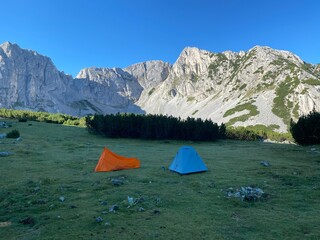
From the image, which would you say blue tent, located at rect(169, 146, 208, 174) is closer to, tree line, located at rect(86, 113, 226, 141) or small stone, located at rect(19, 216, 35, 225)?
small stone, located at rect(19, 216, 35, 225)

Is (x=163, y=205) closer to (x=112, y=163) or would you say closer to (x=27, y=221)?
(x=27, y=221)

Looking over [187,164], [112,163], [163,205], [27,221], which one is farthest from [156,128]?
[27,221]

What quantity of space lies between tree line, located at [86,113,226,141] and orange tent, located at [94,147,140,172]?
36.1 meters

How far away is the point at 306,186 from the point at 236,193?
4824 mm

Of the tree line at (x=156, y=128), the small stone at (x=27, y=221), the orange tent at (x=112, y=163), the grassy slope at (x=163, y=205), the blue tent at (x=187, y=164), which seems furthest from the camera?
the tree line at (x=156, y=128)

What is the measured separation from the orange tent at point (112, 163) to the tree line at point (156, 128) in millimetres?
36061

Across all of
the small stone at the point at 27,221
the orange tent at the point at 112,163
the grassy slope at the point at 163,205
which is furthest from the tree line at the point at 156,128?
the small stone at the point at 27,221

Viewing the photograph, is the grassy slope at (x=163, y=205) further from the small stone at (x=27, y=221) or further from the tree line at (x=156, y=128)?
the tree line at (x=156, y=128)

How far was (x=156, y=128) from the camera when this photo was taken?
58938 millimetres

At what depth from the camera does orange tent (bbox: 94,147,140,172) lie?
69.8 ft

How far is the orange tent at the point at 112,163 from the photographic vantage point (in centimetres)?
2128

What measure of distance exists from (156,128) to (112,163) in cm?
3737

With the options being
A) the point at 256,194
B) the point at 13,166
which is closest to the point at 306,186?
the point at 256,194

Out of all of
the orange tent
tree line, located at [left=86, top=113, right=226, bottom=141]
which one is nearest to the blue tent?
the orange tent
